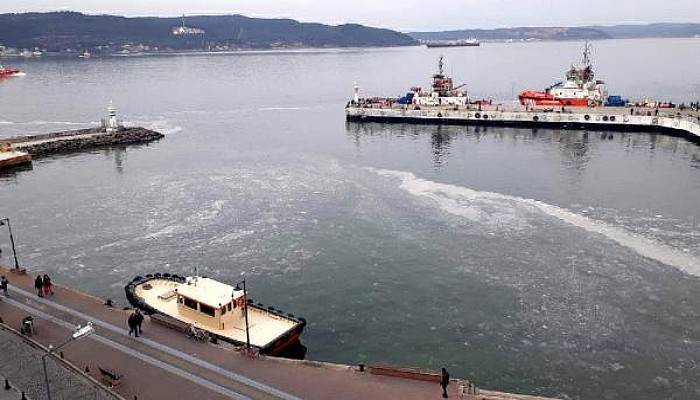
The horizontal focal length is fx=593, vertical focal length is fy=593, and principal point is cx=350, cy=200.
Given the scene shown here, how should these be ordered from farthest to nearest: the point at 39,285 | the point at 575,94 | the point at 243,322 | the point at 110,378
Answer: the point at 575,94 < the point at 39,285 < the point at 243,322 < the point at 110,378

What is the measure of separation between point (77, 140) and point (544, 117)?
8268 centimetres

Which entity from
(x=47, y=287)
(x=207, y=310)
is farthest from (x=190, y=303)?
(x=47, y=287)

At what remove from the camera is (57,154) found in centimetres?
9156

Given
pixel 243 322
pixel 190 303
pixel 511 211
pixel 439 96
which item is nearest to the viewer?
pixel 243 322

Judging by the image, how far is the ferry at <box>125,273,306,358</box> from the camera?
33.0 meters

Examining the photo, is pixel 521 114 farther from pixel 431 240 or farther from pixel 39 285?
pixel 39 285

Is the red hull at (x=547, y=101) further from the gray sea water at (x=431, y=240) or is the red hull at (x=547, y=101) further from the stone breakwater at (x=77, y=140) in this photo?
the stone breakwater at (x=77, y=140)

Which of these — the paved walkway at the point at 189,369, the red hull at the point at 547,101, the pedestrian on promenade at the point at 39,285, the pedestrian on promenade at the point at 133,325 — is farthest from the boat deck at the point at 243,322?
the red hull at the point at 547,101

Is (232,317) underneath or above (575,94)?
underneath

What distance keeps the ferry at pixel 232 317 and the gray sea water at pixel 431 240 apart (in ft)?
8.13

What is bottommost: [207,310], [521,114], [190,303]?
[207,310]

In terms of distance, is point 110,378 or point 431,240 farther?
point 431,240

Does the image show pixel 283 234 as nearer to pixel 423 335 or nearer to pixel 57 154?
pixel 423 335

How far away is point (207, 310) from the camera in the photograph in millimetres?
34438
